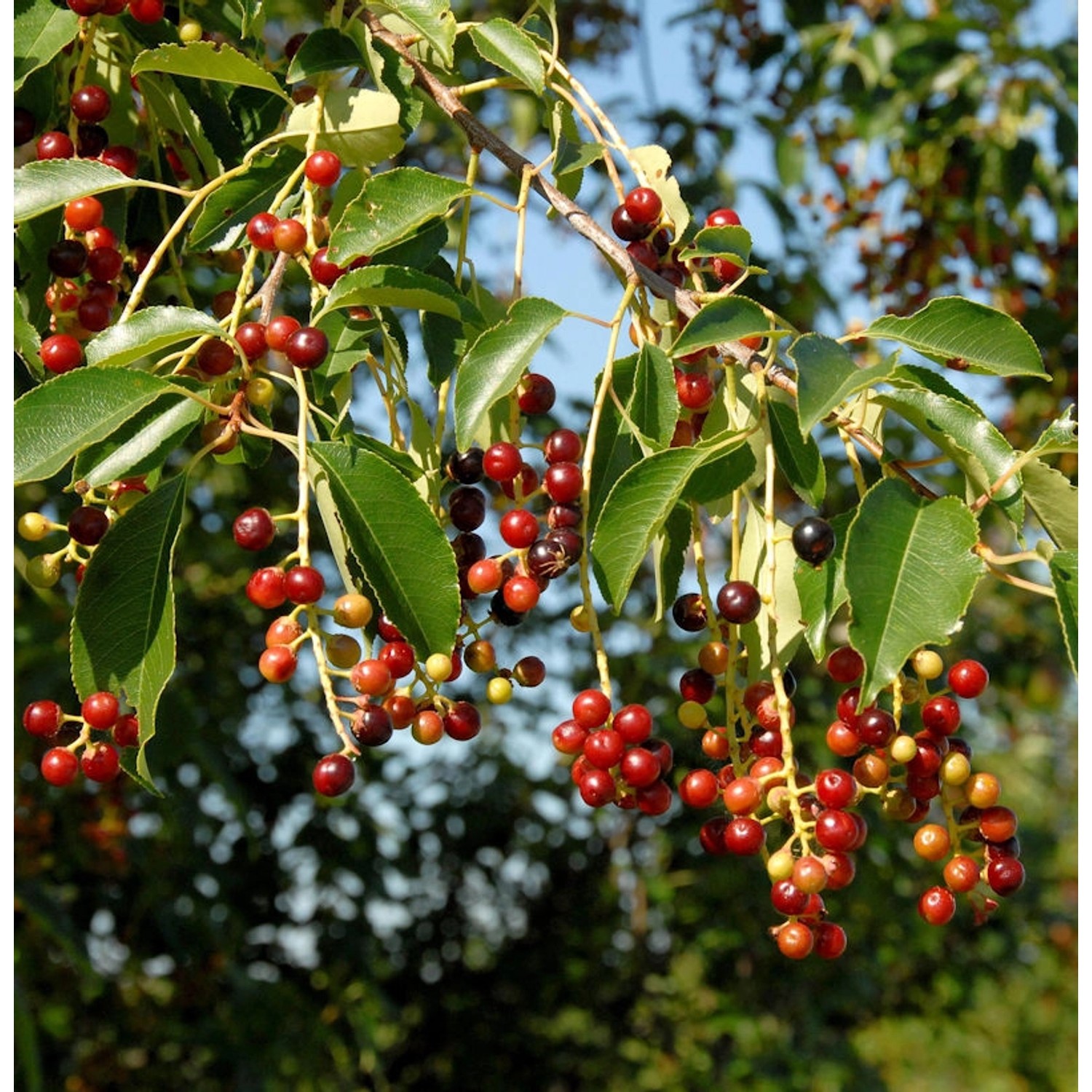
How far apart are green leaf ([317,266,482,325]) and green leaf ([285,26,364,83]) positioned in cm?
20

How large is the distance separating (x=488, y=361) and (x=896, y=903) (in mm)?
2703

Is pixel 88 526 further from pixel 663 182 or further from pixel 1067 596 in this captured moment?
pixel 1067 596

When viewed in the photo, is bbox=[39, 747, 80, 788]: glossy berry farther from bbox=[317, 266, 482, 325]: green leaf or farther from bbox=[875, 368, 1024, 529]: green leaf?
bbox=[875, 368, 1024, 529]: green leaf

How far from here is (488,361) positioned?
84 cm

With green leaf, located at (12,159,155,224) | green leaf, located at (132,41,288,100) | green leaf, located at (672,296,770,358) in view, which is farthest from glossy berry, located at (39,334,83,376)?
green leaf, located at (672,296,770,358)

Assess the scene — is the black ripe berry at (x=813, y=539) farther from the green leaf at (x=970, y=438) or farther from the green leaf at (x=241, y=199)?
the green leaf at (x=241, y=199)

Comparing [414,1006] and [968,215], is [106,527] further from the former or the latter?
[414,1006]

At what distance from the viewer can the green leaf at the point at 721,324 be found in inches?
30.8

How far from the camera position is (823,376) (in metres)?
0.73

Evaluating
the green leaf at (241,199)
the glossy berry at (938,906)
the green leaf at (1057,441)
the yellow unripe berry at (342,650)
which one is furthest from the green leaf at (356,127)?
the glossy berry at (938,906)

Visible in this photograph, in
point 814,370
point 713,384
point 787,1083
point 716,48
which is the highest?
point 814,370

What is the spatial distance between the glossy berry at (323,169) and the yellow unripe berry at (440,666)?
305 mm

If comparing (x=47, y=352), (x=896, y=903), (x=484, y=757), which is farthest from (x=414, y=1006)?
(x=47, y=352)

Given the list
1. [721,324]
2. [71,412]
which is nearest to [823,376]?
[721,324]
